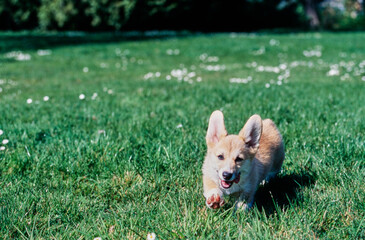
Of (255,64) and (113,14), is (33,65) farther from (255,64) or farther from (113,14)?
(113,14)

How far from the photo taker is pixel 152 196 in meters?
2.62

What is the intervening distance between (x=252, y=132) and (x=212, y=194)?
19.3 inches

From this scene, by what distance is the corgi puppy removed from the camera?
2.23 metres

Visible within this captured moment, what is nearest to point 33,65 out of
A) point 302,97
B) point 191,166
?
point 302,97

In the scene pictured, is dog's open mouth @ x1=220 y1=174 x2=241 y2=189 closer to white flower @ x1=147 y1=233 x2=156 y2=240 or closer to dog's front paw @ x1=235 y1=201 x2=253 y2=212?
dog's front paw @ x1=235 y1=201 x2=253 y2=212

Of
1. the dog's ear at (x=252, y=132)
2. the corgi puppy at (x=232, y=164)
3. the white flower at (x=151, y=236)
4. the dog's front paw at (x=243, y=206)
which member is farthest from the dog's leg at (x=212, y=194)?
the white flower at (x=151, y=236)

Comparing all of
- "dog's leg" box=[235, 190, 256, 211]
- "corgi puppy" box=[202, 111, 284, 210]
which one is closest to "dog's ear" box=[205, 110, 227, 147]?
"corgi puppy" box=[202, 111, 284, 210]

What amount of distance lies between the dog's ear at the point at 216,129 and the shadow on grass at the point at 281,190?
21.4 inches

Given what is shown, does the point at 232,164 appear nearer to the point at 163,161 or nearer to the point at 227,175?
the point at 227,175

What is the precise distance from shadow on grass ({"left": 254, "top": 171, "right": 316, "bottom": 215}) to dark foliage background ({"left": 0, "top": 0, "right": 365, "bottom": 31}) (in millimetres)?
25846

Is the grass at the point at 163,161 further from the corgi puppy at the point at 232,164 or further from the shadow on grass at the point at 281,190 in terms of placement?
the corgi puppy at the point at 232,164

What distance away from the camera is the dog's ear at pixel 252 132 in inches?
91.3

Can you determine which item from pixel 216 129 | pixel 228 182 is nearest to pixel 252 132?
pixel 216 129

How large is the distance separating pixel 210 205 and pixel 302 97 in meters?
3.78
